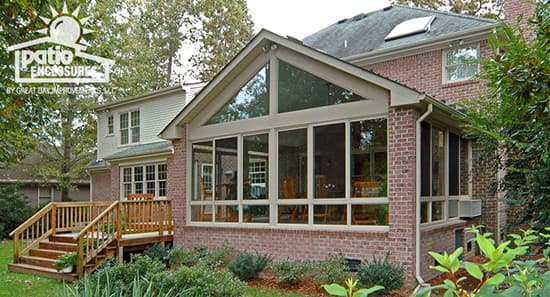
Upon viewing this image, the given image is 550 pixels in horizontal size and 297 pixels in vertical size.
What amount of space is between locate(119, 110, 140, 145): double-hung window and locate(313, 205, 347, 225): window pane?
10900 millimetres

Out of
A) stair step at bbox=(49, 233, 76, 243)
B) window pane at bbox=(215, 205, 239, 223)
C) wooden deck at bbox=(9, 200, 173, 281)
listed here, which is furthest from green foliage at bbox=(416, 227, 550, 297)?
stair step at bbox=(49, 233, 76, 243)

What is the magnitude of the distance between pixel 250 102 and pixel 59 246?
6178 mm

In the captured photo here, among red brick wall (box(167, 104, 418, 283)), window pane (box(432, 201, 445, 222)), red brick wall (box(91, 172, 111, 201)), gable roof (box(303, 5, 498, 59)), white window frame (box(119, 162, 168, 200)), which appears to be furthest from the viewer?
red brick wall (box(91, 172, 111, 201))

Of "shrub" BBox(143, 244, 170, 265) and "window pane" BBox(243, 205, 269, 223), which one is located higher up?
"window pane" BBox(243, 205, 269, 223)

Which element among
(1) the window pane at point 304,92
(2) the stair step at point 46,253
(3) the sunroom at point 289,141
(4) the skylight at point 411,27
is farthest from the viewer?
(4) the skylight at point 411,27

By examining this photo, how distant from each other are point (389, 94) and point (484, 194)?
4.69 meters

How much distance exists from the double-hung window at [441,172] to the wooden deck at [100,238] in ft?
21.8

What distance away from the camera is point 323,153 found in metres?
8.63

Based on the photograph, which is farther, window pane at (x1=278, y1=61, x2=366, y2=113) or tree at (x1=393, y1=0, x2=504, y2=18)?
tree at (x1=393, y1=0, x2=504, y2=18)

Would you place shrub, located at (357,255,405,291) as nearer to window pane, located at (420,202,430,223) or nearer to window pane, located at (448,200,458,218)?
window pane, located at (420,202,430,223)

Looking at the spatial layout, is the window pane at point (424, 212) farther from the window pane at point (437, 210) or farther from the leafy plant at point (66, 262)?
the leafy plant at point (66, 262)

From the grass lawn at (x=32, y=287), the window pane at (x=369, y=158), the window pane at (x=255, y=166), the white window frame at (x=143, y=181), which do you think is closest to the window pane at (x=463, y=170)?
the window pane at (x=369, y=158)

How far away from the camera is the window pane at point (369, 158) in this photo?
26.1 feet

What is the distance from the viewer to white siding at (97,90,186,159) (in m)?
16.2
